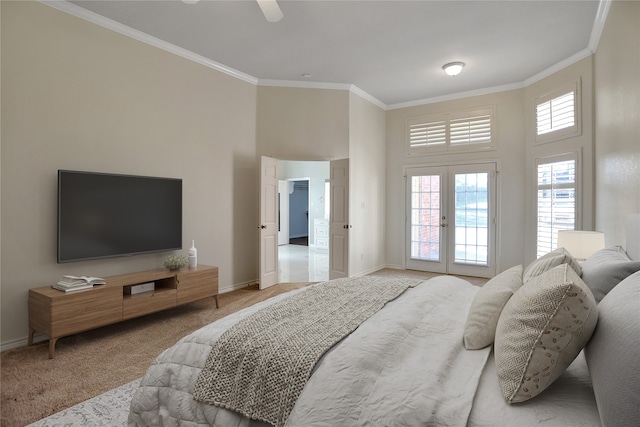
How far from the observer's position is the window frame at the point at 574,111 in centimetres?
435

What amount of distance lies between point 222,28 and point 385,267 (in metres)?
4.81

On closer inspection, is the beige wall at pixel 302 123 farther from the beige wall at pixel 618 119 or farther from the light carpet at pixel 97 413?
the light carpet at pixel 97 413

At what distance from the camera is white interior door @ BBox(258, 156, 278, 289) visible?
16.4ft

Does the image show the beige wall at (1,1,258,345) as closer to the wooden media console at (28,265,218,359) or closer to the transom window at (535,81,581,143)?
the wooden media console at (28,265,218,359)

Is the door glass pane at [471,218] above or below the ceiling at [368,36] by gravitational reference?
below

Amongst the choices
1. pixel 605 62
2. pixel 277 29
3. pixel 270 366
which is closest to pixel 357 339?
pixel 270 366

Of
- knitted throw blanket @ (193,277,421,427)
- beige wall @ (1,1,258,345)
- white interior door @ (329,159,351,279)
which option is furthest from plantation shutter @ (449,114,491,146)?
knitted throw blanket @ (193,277,421,427)

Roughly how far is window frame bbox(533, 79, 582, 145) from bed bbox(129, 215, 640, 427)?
3574mm

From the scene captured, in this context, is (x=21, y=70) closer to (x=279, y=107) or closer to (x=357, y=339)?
(x=279, y=107)

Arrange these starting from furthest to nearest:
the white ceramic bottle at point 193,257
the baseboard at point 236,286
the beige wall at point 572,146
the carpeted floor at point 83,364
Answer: the baseboard at point 236,286
the beige wall at point 572,146
the white ceramic bottle at point 193,257
the carpeted floor at point 83,364

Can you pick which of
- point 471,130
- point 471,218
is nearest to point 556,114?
point 471,130

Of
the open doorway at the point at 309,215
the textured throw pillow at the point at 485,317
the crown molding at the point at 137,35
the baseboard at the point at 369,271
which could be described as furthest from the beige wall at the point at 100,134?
the textured throw pillow at the point at 485,317

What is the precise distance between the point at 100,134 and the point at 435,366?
369 centimetres

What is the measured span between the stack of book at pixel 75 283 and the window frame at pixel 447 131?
206 inches
